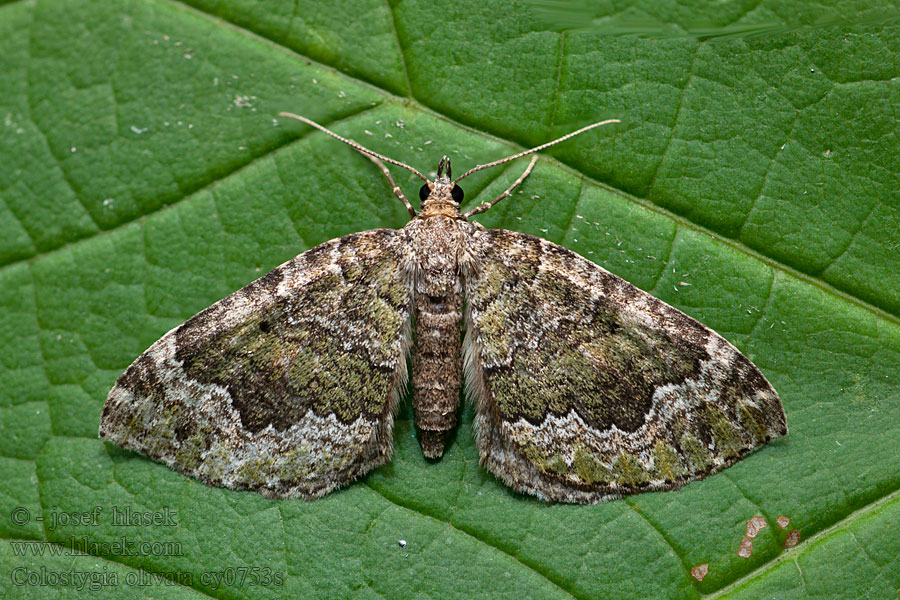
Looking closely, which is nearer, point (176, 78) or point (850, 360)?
point (850, 360)

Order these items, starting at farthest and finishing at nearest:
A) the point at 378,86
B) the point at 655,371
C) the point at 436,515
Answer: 1. the point at 378,86
2. the point at 436,515
3. the point at 655,371

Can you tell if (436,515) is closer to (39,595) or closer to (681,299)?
(681,299)

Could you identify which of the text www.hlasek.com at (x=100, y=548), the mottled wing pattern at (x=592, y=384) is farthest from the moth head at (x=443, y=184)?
the text www.hlasek.com at (x=100, y=548)

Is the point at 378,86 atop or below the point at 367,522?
atop

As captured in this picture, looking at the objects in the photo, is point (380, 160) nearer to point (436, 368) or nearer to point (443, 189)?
point (443, 189)

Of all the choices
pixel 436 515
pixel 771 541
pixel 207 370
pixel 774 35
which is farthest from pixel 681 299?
pixel 207 370

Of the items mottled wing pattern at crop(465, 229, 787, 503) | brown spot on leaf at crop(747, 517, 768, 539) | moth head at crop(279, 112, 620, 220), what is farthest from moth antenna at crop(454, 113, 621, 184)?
brown spot on leaf at crop(747, 517, 768, 539)
